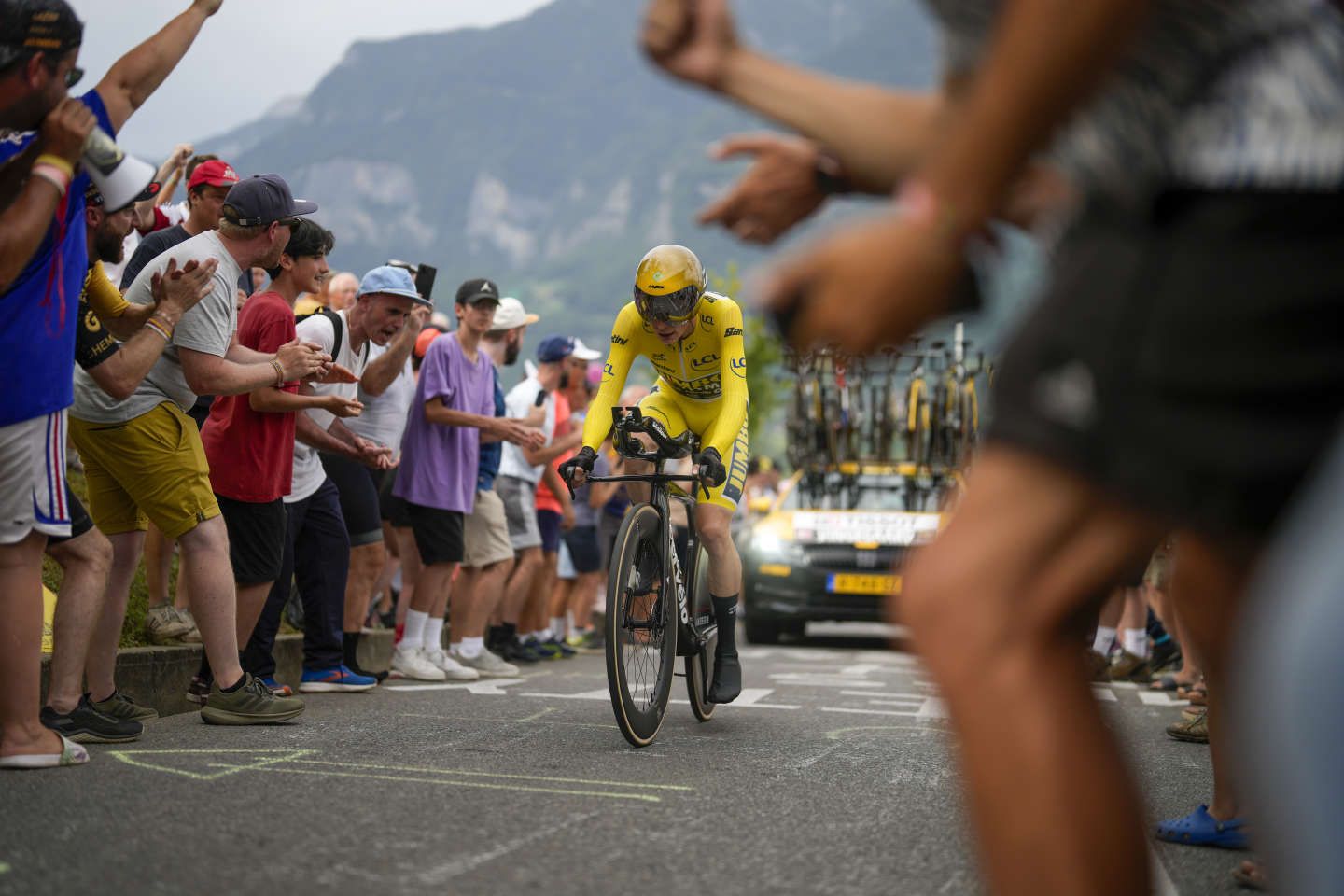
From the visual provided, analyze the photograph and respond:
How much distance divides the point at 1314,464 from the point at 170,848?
3.08 meters

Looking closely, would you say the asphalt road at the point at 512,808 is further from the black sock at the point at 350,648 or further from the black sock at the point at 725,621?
the black sock at the point at 350,648

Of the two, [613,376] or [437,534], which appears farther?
[437,534]

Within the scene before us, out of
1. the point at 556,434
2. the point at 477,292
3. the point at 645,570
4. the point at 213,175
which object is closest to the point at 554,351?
the point at 556,434

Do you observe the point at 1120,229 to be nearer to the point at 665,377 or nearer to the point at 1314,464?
the point at 1314,464

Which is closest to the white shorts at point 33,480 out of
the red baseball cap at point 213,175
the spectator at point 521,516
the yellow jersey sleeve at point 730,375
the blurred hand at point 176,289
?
the blurred hand at point 176,289

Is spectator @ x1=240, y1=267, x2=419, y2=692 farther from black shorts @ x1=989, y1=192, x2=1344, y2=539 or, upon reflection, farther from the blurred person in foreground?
black shorts @ x1=989, y1=192, x2=1344, y2=539

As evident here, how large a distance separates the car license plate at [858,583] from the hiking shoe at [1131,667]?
3.19m

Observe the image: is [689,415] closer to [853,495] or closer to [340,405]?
[340,405]

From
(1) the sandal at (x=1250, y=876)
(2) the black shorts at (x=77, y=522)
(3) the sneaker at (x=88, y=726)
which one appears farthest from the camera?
(3) the sneaker at (x=88, y=726)

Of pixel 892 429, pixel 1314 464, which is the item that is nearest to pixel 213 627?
pixel 1314 464

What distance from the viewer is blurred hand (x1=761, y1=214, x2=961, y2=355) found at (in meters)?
1.75

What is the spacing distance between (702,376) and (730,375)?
306mm

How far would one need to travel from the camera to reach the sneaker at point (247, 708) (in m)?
6.31

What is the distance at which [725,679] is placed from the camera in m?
7.28
